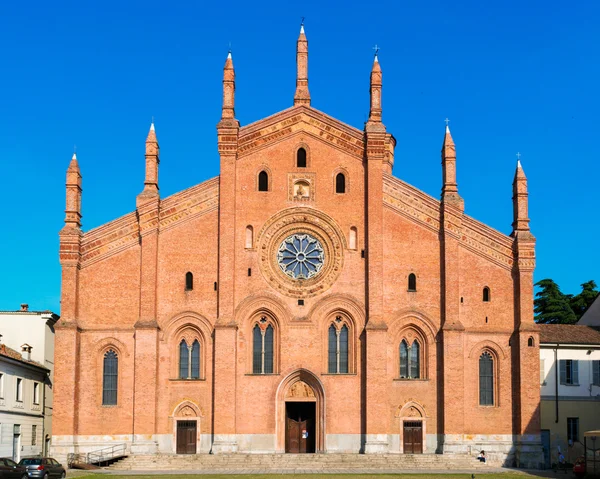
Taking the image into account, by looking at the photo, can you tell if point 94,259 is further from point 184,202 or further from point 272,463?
point 272,463

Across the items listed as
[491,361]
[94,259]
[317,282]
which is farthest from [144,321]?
[491,361]

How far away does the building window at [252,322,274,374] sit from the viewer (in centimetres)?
4569

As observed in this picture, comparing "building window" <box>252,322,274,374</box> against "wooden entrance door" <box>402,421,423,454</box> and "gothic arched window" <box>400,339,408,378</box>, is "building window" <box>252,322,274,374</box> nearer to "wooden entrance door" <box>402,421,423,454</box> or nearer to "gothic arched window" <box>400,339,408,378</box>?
"gothic arched window" <box>400,339,408,378</box>

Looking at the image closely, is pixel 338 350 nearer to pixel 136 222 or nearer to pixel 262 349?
pixel 262 349

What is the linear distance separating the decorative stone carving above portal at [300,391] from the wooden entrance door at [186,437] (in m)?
5.05

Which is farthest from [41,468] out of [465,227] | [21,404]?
[465,227]

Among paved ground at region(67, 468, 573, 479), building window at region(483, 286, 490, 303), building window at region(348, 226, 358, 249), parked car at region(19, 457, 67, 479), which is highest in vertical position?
building window at region(348, 226, 358, 249)

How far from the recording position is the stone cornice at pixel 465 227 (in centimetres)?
4684

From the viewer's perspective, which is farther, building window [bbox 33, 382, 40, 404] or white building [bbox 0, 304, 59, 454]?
white building [bbox 0, 304, 59, 454]

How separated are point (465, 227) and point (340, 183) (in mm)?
6950

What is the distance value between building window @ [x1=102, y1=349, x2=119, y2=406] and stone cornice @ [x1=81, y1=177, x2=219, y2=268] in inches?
193

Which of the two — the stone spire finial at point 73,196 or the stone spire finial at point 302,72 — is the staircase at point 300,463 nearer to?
the stone spire finial at point 73,196

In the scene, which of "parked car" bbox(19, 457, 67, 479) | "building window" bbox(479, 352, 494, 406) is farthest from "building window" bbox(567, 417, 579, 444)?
"parked car" bbox(19, 457, 67, 479)

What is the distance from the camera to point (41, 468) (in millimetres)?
35875
